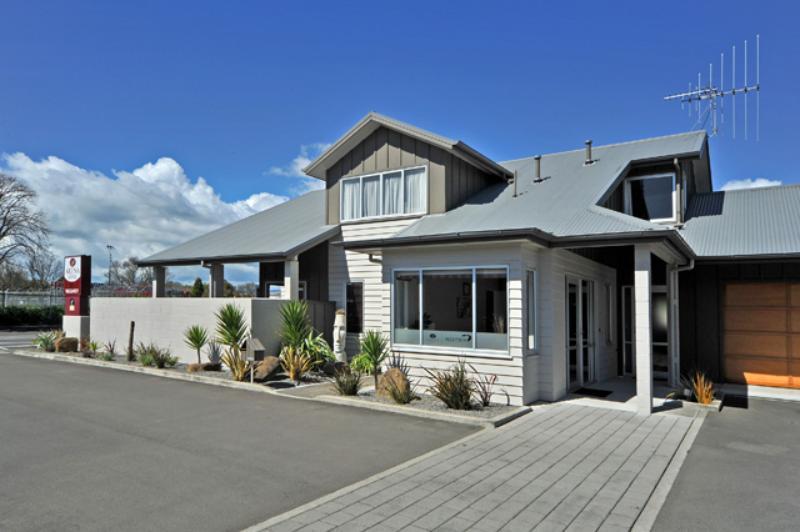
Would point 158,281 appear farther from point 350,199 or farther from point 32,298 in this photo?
point 32,298

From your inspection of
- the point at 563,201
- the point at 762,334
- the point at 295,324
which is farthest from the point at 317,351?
the point at 762,334

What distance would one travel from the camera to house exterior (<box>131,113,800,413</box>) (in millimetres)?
9742

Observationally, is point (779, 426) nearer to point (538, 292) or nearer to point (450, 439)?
point (538, 292)

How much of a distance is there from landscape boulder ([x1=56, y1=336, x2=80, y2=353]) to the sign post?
882 millimetres

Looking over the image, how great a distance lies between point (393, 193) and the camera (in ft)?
46.8

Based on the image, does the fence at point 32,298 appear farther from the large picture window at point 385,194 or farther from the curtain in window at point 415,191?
the curtain in window at point 415,191

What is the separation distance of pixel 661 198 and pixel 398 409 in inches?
377

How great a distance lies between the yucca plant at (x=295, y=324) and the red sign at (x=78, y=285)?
10519mm

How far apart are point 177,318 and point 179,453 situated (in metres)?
9.61

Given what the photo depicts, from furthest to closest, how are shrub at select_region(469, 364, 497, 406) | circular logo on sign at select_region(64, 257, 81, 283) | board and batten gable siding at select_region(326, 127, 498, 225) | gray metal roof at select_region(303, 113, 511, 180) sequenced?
circular logo on sign at select_region(64, 257, 81, 283), board and batten gable siding at select_region(326, 127, 498, 225), gray metal roof at select_region(303, 113, 511, 180), shrub at select_region(469, 364, 497, 406)

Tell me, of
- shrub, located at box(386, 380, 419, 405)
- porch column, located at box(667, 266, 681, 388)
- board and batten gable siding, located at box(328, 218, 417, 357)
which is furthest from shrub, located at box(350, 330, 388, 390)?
porch column, located at box(667, 266, 681, 388)

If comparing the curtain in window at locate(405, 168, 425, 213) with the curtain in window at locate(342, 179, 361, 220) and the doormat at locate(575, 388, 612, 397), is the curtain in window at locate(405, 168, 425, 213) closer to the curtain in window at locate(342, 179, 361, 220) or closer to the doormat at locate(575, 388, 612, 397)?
the curtain in window at locate(342, 179, 361, 220)

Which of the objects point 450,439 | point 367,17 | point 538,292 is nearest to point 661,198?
point 538,292

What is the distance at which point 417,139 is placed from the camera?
13859 millimetres
